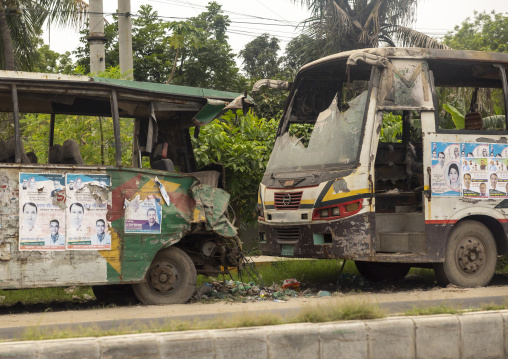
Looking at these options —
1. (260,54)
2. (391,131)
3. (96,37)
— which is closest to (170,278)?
(391,131)

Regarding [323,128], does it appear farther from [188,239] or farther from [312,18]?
[312,18]

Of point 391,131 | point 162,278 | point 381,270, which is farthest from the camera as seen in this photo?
point 391,131

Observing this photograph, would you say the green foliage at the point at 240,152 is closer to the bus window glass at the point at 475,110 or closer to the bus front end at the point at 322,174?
the bus front end at the point at 322,174

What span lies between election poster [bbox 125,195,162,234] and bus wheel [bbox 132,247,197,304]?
1.42 feet

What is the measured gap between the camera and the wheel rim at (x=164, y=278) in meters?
8.35

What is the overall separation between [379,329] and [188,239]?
3.86 meters

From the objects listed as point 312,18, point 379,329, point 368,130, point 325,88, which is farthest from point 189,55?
point 379,329

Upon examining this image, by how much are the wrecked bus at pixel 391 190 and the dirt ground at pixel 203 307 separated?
47cm

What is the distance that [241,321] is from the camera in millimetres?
5520

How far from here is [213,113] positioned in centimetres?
912

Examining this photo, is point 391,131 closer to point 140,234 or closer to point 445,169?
point 445,169

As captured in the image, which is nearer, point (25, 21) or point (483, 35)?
point (25, 21)

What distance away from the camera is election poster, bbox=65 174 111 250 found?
775cm

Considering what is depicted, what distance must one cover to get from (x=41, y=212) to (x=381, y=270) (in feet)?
18.6
